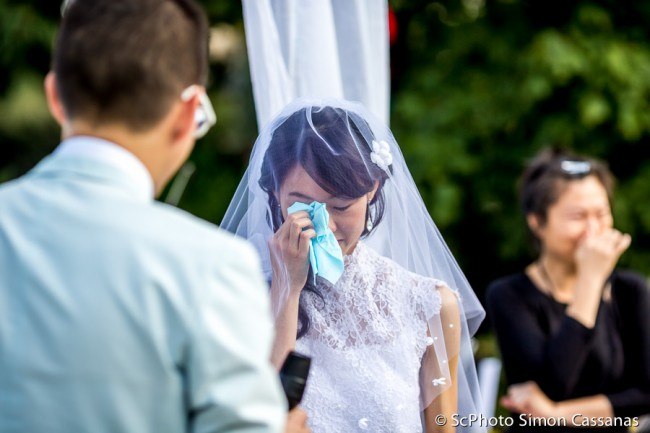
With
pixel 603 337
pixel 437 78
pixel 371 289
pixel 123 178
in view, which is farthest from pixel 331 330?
pixel 437 78

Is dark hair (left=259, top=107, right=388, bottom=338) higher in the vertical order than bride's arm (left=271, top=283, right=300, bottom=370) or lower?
higher

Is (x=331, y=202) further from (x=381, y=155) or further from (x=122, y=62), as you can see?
(x=122, y=62)

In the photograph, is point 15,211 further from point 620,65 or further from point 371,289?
point 620,65

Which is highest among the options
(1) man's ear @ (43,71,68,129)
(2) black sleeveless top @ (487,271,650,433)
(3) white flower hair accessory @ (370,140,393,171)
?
(1) man's ear @ (43,71,68,129)

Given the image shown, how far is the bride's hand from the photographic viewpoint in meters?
2.24

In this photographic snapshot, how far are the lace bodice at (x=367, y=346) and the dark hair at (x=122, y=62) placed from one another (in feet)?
3.52

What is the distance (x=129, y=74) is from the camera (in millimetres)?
1335

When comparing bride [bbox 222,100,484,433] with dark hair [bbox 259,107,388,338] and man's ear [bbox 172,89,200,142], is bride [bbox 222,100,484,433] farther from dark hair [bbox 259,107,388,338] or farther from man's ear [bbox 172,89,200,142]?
man's ear [bbox 172,89,200,142]

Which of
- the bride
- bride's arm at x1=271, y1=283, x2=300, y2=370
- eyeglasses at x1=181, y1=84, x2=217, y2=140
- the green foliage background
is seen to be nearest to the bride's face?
the bride

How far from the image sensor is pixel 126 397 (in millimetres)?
1242

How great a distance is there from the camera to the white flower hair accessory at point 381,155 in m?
2.39

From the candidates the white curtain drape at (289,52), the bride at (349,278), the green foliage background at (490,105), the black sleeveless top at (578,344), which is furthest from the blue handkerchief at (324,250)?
the green foliage background at (490,105)

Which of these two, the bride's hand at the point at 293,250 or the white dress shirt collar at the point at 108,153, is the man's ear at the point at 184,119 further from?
the bride's hand at the point at 293,250

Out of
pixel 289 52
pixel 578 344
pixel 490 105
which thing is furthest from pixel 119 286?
pixel 490 105
